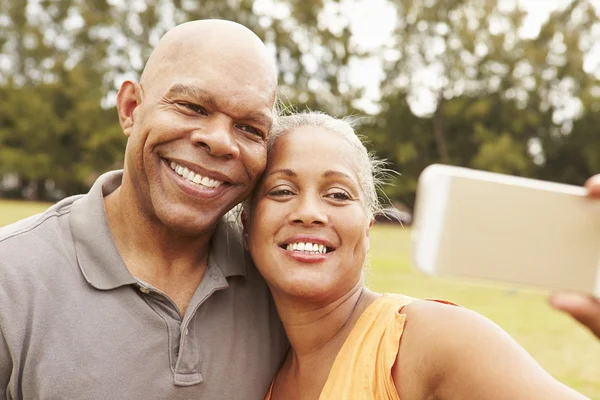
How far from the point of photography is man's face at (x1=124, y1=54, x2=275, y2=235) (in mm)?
2791

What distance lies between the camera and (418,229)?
4.84 feet

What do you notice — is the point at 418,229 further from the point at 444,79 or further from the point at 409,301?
the point at 444,79

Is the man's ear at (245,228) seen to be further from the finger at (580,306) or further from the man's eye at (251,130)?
the finger at (580,306)

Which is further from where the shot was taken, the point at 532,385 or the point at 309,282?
the point at 309,282

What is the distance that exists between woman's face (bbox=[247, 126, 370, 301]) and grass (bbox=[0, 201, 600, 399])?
1.61 metres

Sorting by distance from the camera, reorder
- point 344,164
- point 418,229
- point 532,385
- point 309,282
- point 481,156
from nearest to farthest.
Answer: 1. point 418,229
2. point 532,385
3. point 309,282
4. point 344,164
5. point 481,156

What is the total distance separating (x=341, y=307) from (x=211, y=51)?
4.24 ft

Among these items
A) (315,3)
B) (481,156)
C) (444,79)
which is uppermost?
(315,3)

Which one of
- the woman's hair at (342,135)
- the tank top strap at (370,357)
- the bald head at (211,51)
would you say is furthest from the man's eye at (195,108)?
the tank top strap at (370,357)

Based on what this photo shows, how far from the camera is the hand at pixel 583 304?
1389 millimetres

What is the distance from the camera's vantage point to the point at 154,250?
288 centimetres

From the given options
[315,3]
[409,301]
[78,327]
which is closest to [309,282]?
[409,301]

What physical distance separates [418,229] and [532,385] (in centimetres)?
93

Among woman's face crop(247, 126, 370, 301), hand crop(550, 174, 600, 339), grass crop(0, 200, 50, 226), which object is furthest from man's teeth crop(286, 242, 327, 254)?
grass crop(0, 200, 50, 226)
